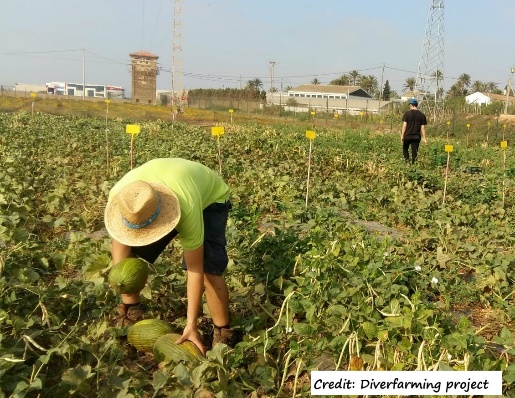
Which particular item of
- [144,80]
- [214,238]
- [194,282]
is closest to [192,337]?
[194,282]

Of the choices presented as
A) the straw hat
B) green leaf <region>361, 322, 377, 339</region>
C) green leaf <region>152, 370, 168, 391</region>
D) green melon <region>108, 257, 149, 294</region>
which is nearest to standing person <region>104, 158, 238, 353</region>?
the straw hat

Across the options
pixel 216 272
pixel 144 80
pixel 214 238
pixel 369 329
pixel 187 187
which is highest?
pixel 144 80

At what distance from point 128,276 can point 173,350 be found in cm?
48

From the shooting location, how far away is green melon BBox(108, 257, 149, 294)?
2.71 metres

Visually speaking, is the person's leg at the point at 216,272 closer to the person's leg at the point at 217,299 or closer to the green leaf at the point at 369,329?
the person's leg at the point at 217,299

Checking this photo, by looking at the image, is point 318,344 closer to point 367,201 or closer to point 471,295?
point 471,295

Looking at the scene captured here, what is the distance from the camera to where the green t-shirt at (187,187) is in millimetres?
2500

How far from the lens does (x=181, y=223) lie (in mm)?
2502

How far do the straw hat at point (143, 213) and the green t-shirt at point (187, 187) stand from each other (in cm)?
8

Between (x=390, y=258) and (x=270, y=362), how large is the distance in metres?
1.26

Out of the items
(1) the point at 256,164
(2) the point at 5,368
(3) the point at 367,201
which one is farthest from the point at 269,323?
(1) the point at 256,164

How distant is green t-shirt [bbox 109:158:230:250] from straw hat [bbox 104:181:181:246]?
8 cm

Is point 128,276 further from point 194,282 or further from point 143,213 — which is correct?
point 143,213

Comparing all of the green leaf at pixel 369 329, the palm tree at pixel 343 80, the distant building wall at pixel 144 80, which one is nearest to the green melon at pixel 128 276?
the green leaf at pixel 369 329
